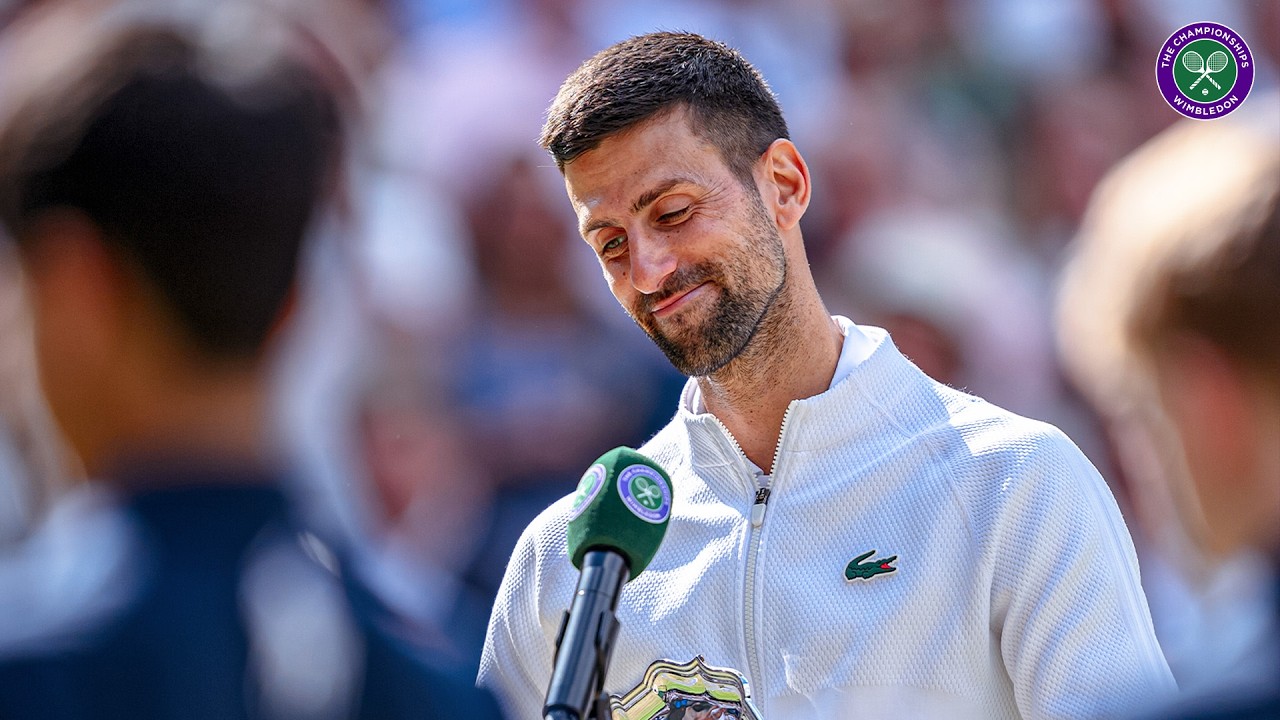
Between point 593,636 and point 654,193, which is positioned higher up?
point 654,193

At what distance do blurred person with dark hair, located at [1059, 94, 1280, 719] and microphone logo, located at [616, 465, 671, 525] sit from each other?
0.64m

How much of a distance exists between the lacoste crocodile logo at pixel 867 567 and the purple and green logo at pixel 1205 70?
9.09 feet

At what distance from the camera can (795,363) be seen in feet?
8.41

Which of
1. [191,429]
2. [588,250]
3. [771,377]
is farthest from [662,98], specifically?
[588,250]

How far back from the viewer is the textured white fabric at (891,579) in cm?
218

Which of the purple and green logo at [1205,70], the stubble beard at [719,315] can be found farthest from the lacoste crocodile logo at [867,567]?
the purple and green logo at [1205,70]

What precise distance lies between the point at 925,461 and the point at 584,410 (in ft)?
6.48

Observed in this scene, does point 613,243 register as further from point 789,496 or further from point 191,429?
point 191,429

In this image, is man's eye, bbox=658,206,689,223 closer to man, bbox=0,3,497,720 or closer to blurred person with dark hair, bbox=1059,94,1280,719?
man, bbox=0,3,497,720

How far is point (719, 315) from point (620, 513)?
92 cm

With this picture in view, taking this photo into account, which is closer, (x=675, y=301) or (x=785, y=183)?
(x=675, y=301)

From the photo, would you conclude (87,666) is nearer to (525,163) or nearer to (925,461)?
(925,461)

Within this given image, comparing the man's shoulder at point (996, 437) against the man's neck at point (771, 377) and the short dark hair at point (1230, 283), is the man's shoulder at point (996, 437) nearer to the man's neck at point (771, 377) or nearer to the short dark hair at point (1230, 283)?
the man's neck at point (771, 377)

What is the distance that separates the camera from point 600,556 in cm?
158
